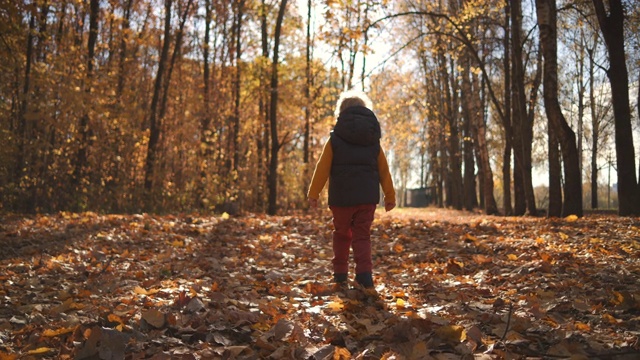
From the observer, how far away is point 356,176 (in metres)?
4.94

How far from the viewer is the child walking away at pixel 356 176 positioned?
16.1ft

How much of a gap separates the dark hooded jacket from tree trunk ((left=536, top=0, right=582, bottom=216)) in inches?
293

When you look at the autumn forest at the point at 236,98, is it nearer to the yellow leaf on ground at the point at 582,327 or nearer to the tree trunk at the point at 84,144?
the tree trunk at the point at 84,144

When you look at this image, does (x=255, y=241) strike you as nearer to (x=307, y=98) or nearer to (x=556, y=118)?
(x=556, y=118)

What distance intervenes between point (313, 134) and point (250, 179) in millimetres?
5260

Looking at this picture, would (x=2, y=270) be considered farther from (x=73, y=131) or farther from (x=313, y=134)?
(x=313, y=134)

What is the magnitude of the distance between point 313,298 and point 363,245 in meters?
0.74

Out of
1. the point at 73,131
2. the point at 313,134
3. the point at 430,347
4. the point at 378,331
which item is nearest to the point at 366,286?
the point at 378,331

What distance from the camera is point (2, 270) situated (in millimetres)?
5641

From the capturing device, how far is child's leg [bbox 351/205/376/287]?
495 cm

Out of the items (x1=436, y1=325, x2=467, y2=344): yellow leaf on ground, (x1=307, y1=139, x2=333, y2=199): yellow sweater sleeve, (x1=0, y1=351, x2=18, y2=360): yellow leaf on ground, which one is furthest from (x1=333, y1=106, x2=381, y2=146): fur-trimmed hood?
(x1=0, y1=351, x2=18, y2=360): yellow leaf on ground

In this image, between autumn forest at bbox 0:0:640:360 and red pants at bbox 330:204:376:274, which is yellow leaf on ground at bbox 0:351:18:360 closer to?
autumn forest at bbox 0:0:640:360

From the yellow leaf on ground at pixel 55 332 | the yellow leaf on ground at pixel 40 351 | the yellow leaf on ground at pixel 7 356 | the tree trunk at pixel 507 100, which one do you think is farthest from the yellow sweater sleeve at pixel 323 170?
the tree trunk at pixel 507 100

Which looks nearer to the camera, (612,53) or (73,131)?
(612,53)
